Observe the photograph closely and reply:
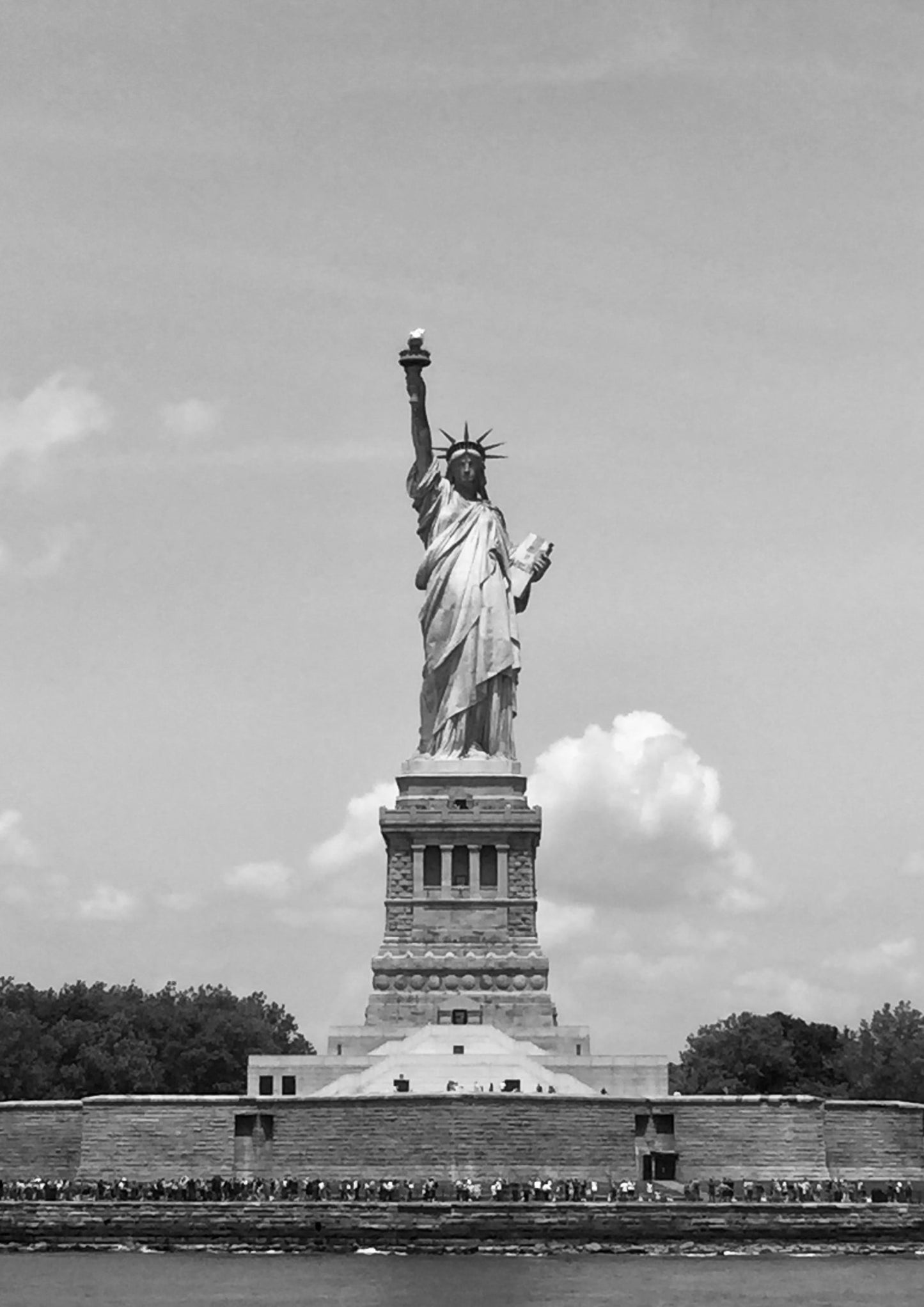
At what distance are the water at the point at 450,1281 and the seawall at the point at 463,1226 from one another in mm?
893

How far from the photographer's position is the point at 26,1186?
202ft

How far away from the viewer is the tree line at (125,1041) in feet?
288

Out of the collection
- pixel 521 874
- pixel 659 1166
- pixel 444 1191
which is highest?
pixel 521 874

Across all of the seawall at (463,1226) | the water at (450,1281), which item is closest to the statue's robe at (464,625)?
the seawall at (463,1226)

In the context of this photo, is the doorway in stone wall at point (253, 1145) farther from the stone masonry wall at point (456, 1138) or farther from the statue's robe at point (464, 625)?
the statue's robe at point (464, 625)

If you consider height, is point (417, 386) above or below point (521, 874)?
above

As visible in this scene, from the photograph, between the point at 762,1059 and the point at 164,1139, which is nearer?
the point at 164,1139

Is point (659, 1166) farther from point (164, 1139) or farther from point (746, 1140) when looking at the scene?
point (164, 1139)

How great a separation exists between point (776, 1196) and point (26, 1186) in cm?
1689

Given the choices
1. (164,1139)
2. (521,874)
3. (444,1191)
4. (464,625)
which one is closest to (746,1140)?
(444,1191)

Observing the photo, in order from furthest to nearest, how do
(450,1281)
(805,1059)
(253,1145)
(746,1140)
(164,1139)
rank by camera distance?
1. (805,1059)
2. (164,1139)
3. (746,1140)
4. (253,1145)
5. (450,1281)

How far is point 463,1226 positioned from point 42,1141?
1333 centimetres

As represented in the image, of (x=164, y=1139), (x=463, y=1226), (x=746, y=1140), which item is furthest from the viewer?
(x=164, y=1139)

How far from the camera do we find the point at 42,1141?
65.2m
